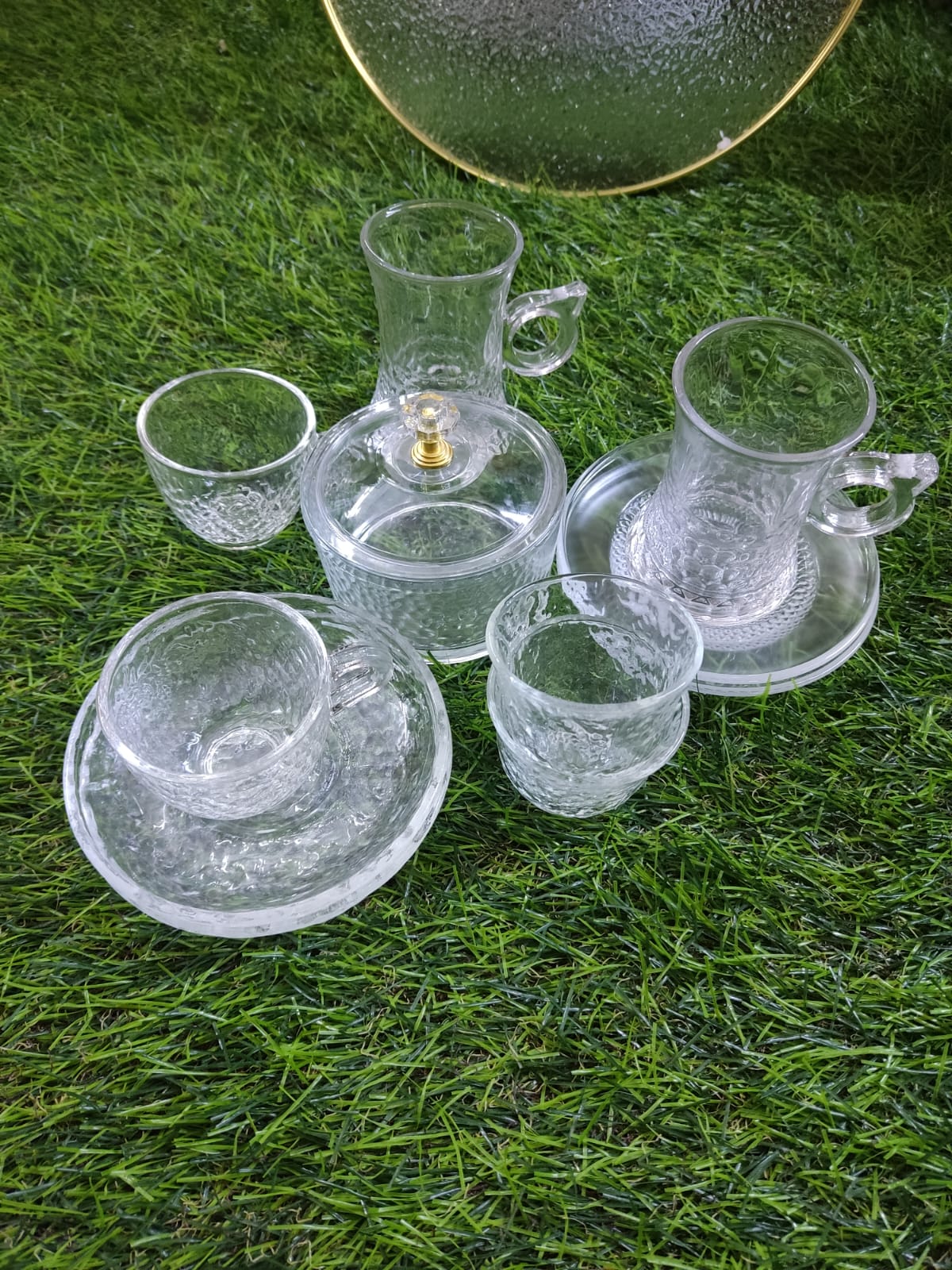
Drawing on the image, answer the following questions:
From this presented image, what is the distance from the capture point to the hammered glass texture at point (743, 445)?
116cm

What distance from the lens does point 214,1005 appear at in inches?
40.2

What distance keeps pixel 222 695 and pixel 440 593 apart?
272mm

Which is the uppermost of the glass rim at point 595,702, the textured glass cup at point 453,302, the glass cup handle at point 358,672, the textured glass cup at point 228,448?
the textured glass cup at point 453,302

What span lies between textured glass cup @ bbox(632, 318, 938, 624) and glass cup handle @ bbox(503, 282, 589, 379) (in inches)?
7.9

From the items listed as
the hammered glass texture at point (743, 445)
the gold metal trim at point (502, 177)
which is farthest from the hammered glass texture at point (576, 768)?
the gold metal trim at point (502, 177)

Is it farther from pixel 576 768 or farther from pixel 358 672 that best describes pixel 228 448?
pixel 576 768

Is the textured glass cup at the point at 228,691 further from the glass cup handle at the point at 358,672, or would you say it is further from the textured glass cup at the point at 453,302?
the textured glass cup at the point at 453,302

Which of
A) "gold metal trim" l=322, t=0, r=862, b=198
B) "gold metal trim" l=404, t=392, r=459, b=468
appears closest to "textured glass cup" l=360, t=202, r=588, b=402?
"gold metal trim" l=404, t=392, r=459, b=468

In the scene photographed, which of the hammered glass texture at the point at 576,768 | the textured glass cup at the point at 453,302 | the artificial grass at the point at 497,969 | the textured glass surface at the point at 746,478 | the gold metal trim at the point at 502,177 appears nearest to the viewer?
the artificial grass at the point at 497,969

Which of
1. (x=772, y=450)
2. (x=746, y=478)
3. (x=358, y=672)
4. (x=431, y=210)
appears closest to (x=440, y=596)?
(x=358, y=672)

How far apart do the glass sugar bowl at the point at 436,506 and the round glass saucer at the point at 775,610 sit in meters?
0.08

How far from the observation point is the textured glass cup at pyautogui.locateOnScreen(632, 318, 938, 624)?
1.13m

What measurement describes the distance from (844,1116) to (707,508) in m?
0.67

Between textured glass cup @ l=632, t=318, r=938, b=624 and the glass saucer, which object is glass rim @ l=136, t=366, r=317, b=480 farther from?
textured glass cup @ l=632, t=318, r=938, b=624
